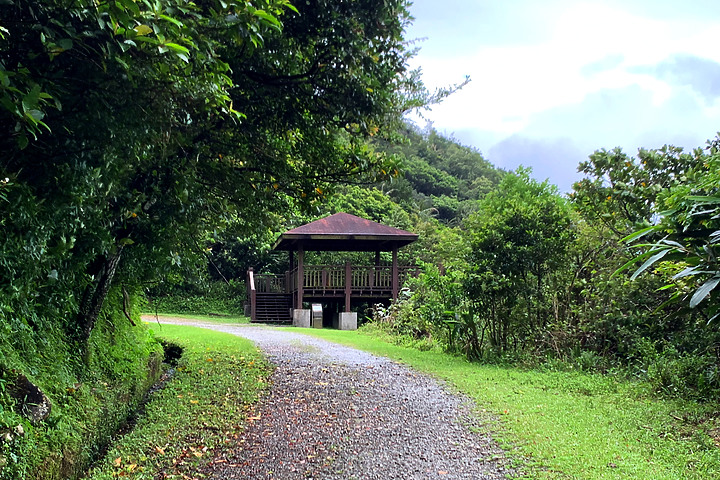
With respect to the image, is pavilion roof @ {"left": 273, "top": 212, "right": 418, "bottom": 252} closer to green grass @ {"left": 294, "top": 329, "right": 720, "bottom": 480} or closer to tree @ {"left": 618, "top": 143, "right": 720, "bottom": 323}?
green grass @ {"left": 294, "top": 329, "right": 720, "bottom": 480}

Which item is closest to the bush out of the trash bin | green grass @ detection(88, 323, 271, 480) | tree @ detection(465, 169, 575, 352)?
the trash bin

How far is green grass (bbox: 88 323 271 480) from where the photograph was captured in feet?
12.6

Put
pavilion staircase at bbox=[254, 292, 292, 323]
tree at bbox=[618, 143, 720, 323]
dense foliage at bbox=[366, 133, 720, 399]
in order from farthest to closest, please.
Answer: pavilion staircase at bbox=[254, 292, 292, 323] < dense foliage at bbox=[366, 133, 720, 399] < tree at bbox=[618, 143, 720, 323]

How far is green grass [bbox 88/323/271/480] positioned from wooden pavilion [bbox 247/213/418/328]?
8463mm

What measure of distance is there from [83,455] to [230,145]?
124 inches

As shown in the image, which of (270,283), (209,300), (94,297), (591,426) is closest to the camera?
(591,426)

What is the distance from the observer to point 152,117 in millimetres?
3596

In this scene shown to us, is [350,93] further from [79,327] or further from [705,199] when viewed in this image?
[705,199]

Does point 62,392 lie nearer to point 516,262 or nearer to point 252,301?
point 516,262

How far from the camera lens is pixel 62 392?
13.7ft

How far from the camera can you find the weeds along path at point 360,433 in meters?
3.76

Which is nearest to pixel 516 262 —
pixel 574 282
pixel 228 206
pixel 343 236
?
pixel 574 282

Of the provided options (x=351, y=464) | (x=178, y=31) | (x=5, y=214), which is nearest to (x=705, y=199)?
(x=178, y=31)

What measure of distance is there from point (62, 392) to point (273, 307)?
14975mm
